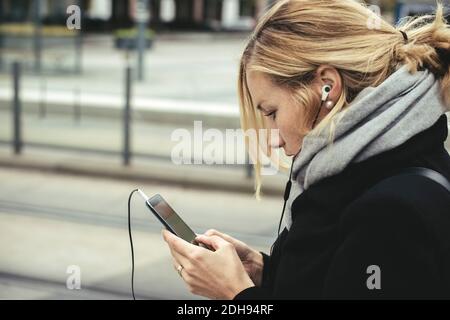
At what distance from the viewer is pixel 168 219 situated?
1819 millimetres

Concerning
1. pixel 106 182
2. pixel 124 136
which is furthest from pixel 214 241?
pixel 124 136

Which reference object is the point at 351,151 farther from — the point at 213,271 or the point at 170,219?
the point at 170,219

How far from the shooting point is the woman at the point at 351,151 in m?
1.39

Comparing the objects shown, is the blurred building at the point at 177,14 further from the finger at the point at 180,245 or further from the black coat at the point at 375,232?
the black coat at the point at 375,232

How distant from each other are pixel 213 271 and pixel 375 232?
38 centimetres

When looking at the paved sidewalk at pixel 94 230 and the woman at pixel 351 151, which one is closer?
the woman at pixel 351 151

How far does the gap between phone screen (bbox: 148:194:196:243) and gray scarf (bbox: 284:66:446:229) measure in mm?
375

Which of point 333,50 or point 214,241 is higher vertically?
point 333,50

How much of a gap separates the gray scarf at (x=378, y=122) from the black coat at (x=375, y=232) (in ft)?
0.06

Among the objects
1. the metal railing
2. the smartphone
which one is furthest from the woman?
the metal railing

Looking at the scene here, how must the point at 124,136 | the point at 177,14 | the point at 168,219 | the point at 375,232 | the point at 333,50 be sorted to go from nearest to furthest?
the point at 375,232
the point at 333,50
the point at 168,219
the point at 124,136
the point at 177,14

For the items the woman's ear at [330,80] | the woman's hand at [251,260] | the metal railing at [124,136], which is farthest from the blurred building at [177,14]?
the woman's ear at [330,80]

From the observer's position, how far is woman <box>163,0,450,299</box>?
1.39m

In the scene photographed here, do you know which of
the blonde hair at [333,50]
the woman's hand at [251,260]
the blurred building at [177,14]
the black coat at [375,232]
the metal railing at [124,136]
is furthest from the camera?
the blurred building at [177,14]
